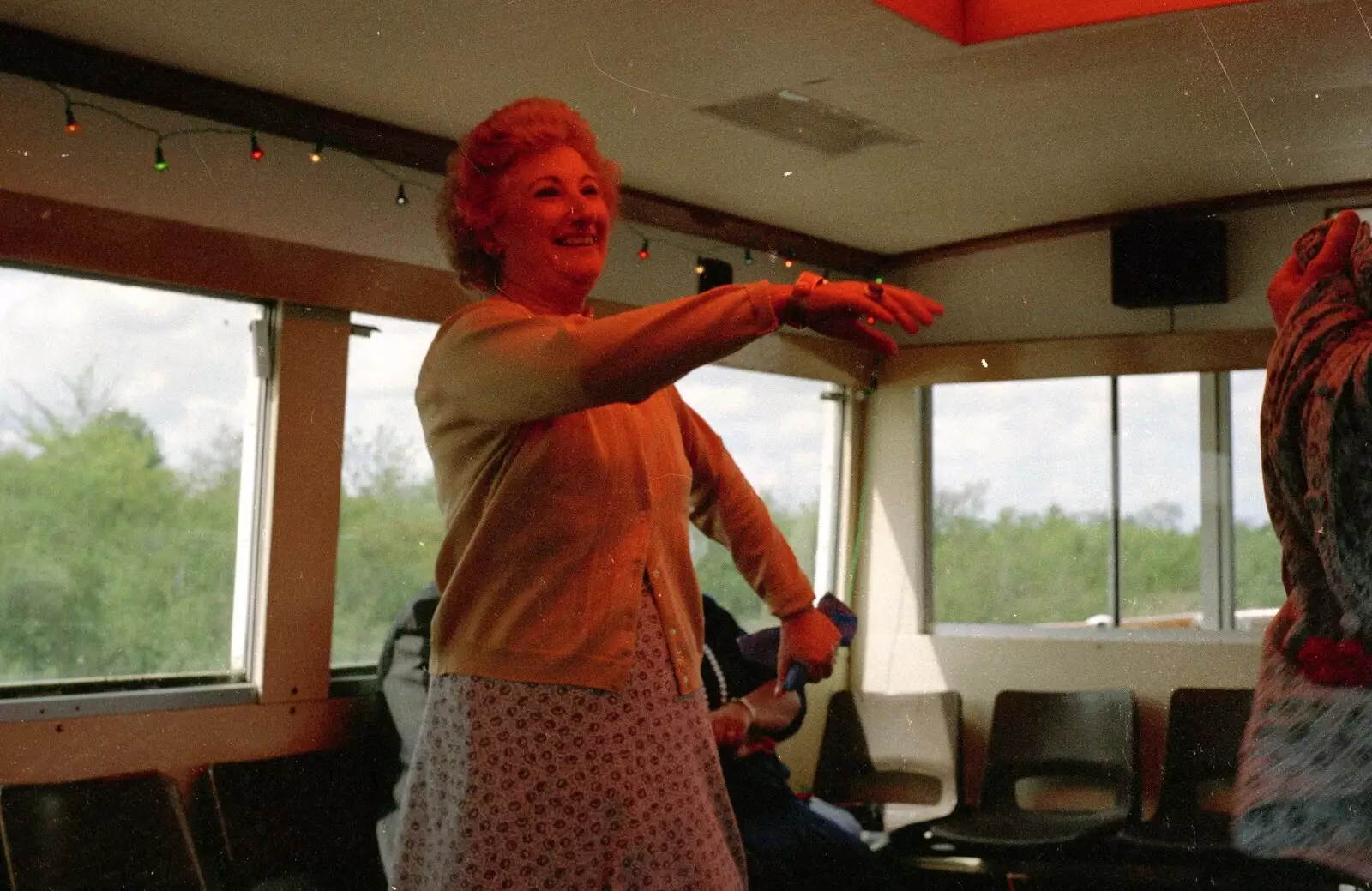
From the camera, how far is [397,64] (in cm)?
174

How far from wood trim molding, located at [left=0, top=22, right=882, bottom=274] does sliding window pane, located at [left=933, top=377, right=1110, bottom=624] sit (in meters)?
0.39

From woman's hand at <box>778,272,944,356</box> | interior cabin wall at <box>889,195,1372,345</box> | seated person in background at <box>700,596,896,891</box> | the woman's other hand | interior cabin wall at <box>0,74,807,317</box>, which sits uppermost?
interior cabin wall at <box>0,74,807,317</box>

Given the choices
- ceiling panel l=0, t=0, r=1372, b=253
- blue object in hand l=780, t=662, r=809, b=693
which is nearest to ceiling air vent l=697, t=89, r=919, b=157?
ceiling panel l=0, t=0, r=1372, b=253

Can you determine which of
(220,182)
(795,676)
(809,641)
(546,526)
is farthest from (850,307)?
(220,182)

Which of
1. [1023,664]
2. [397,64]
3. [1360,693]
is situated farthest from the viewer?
[397,64]

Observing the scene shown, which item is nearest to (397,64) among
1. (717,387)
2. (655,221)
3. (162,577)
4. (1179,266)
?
(655,221)

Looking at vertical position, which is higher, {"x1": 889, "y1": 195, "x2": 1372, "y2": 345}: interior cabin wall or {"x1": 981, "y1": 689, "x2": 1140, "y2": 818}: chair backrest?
{"x1": 889, "y1": 195, "x2": 1372, "y2": 345}: interior cabin wall

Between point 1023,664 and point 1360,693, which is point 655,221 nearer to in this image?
point 1023,664

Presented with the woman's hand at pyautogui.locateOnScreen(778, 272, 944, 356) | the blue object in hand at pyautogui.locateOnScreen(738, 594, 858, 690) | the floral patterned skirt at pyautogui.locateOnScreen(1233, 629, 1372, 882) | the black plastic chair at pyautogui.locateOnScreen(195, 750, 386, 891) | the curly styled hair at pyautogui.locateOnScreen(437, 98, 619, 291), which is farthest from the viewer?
the black plastic chair at pyautogui.locateOnScreen(195, 750, 386, 891)

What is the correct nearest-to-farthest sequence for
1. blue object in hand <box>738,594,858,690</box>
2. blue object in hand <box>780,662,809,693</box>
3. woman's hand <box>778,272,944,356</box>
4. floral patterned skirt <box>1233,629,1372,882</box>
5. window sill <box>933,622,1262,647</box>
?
woman's hand <box>778,272,944,356</box> → floral patterned skirt <box>1233,629,1372,882</box> → blue object in hand <box>780,662,809,693</box> → window sill <box>933,622,1262,647</box> → blue object in hand <box>738,594,858,690</box>

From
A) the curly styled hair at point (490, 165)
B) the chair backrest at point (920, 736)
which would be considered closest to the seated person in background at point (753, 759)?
the chair backrest at point (920, 736)

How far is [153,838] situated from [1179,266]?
62.1 inches

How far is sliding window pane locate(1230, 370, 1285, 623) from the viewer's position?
1.25 metres

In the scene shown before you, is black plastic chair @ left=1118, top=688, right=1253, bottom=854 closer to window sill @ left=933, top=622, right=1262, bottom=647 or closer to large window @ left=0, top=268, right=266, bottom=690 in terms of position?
window sill @ left=933, top=622, right=1262, bottom=647
